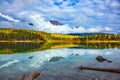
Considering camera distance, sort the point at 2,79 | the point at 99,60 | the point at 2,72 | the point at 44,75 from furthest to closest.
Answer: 1. the point at 99,60
2. the point at 2,72
3. the point at 44,75
4. the point at 2,79

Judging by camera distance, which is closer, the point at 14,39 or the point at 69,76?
the point at 69,76

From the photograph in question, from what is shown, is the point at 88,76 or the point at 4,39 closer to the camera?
the point at 88,76

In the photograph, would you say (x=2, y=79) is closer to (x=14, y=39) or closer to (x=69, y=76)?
(x=69, y=76)

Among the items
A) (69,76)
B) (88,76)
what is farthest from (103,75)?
(69,76)

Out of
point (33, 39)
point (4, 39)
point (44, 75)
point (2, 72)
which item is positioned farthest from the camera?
point (33, 39)

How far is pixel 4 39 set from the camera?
39000 mm

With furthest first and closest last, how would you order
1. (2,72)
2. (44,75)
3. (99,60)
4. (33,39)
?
(33,39)
(99,60)
(2,72)
(44,75)

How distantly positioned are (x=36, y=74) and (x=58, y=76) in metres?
0.75

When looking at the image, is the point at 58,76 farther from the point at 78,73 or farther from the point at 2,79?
the point at 2,79

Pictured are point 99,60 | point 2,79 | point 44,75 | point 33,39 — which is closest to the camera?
point 2,79

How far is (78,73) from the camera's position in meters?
9.20

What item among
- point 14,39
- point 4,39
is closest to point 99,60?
point 4,39

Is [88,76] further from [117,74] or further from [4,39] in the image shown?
[4,39]

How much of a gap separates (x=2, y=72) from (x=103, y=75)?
12.2 feet
